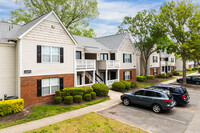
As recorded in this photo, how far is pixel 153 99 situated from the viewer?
33.7ft

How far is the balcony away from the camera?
18766 mm

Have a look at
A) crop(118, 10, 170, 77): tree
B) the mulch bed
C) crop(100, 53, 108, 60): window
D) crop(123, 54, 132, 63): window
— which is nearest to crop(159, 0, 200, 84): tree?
crop(118, 10, 170, 77): tree

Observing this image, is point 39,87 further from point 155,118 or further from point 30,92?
point 155,118

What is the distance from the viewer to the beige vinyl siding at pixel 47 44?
11.2m

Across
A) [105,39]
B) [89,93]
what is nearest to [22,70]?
[89,93]

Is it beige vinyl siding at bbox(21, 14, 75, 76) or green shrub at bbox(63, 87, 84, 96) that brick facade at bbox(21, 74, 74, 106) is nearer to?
beige vinyl siding at bbox(21, 14, 75, 76)

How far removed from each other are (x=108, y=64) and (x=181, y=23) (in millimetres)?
16073

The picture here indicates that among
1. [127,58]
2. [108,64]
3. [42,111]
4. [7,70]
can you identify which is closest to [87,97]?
[42,111]

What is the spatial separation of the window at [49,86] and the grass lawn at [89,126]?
17.0ft

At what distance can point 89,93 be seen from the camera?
44.4ft

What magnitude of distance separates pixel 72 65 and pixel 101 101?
5.38 m

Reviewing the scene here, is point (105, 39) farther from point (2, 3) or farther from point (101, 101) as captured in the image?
point (2, 3)

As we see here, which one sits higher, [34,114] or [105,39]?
[105,39]

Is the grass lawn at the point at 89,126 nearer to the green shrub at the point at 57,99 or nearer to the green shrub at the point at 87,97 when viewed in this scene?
the green shrub at the point at 57,99
